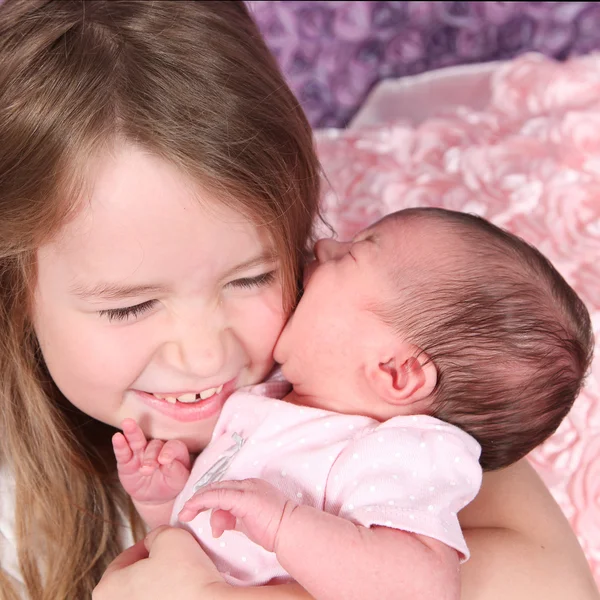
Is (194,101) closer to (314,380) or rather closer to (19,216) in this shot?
(19,216)

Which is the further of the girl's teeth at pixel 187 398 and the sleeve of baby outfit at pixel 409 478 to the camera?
the girl's teeth at pixel 187 398

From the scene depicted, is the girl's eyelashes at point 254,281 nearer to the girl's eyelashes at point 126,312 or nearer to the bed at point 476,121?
the girl's eyelashes at point 126,312

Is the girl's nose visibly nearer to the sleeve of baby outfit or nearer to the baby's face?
the baby's face

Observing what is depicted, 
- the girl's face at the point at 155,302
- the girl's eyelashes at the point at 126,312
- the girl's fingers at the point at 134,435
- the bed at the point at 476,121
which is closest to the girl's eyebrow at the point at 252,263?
the girl's face at the point at 155,302

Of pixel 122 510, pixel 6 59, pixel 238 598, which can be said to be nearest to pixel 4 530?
pixel 122 510

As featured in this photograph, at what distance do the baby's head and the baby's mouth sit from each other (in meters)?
0.11

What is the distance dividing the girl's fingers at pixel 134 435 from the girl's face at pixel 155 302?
0.13 feet

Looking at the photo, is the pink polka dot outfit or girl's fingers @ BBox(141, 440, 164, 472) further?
girl's fingers @ BBox(141, 440, 164, 472)

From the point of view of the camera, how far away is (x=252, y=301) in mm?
1227

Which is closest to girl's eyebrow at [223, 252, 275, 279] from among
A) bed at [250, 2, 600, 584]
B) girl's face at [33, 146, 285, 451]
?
girl's face at [33, 146, 285, 451]

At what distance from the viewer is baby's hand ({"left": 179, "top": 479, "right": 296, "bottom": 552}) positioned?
1.01 metres

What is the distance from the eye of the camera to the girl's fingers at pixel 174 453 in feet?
4.13

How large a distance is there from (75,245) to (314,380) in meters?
0.37

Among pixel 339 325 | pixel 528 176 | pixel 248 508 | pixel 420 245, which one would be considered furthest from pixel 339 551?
pixel 528 176
